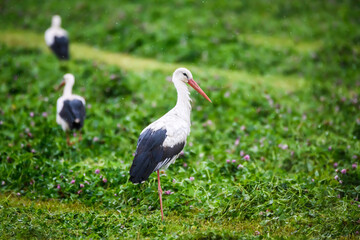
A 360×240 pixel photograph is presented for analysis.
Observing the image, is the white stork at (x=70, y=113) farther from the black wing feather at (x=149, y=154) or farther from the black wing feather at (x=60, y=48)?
the black wing feather at (x=60, y=48)

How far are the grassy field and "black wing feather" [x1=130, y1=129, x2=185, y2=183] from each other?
1.61 ft

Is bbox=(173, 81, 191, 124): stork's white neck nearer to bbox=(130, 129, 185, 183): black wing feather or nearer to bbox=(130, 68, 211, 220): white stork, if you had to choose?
bbox=(130, 68, 211, 220): white stork

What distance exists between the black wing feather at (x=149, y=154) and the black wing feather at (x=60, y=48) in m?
6.19

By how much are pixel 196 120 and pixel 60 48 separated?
4.42 m

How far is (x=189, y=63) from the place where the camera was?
10.8 meters

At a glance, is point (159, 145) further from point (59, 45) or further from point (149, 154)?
point (59, 45)

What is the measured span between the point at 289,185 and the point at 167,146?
5.22ft

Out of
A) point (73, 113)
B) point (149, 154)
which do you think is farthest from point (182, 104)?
point (73, 113)

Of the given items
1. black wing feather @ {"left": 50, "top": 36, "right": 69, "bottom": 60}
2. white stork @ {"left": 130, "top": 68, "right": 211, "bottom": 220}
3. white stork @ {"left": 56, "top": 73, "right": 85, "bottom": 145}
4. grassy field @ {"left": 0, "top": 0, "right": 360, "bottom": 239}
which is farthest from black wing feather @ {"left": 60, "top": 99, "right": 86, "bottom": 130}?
black wing feather @ {"left": 50, "top": 36, "right": 69, "bottom": 60}

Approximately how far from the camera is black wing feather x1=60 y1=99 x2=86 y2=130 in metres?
6.45

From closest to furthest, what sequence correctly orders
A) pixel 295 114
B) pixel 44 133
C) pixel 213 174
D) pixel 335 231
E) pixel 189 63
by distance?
1. pixel 335 231
2. pixel 213 174
3. pixel 44 133
4. pixel 295 114
5. pixel 189 63

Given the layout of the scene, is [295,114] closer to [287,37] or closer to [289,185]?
[289,185]

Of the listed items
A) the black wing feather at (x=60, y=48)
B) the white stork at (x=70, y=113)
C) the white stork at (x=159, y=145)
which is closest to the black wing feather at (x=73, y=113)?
the white stork at (x=70, y=113)

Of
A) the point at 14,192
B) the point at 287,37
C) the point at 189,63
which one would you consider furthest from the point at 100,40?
the point at 14,192
